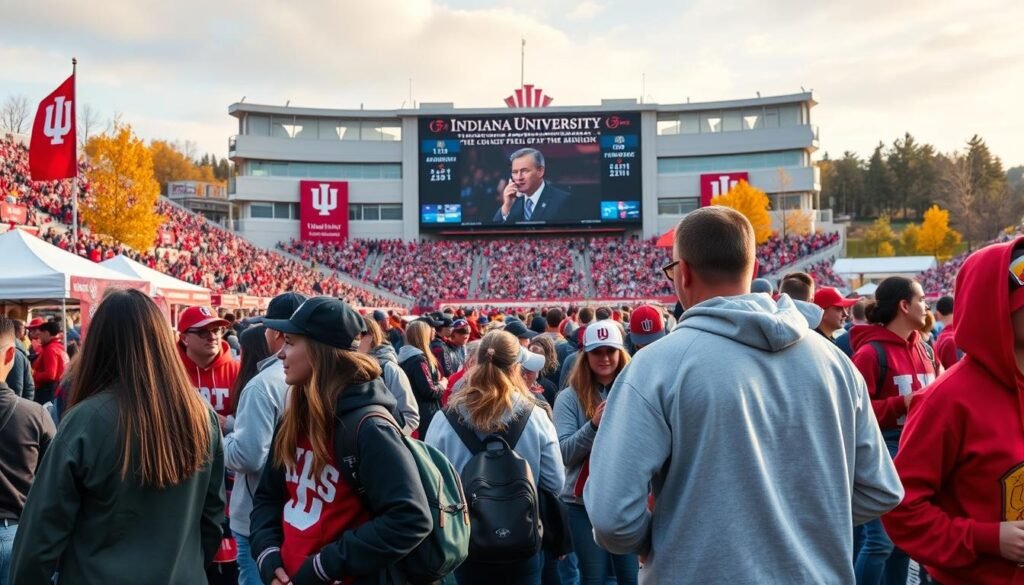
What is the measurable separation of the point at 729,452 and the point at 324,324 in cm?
155

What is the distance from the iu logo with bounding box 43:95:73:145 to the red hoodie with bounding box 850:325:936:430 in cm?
1703

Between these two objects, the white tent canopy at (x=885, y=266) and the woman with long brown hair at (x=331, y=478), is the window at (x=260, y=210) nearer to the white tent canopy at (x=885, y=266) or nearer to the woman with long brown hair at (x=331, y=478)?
the white tent canopy at (x=885, y=266)

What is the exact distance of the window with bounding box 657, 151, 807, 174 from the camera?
208 feet

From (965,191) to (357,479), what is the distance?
305 ft

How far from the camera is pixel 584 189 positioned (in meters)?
59.2

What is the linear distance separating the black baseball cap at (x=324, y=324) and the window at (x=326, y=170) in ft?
204

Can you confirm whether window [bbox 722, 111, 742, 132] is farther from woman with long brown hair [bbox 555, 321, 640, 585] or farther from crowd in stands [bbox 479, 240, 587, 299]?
woman with long brown hair [bbox 555, 321, 640, 585]

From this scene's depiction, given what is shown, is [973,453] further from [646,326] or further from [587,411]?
[646,326]

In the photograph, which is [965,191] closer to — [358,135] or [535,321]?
[358,135]

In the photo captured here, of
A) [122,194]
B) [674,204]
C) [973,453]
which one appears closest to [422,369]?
[973,453]

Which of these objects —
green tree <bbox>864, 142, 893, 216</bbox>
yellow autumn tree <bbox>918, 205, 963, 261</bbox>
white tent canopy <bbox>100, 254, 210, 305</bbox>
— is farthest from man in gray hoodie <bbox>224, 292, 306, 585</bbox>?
green tree <bbox>864, 142, 893, 216</bbox>

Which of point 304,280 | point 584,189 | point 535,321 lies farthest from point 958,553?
point 584,189

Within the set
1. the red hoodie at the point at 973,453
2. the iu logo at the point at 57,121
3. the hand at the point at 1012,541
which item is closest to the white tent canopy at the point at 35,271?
the iu logo at the point at 57,121

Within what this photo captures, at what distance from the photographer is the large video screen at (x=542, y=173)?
195 feet
